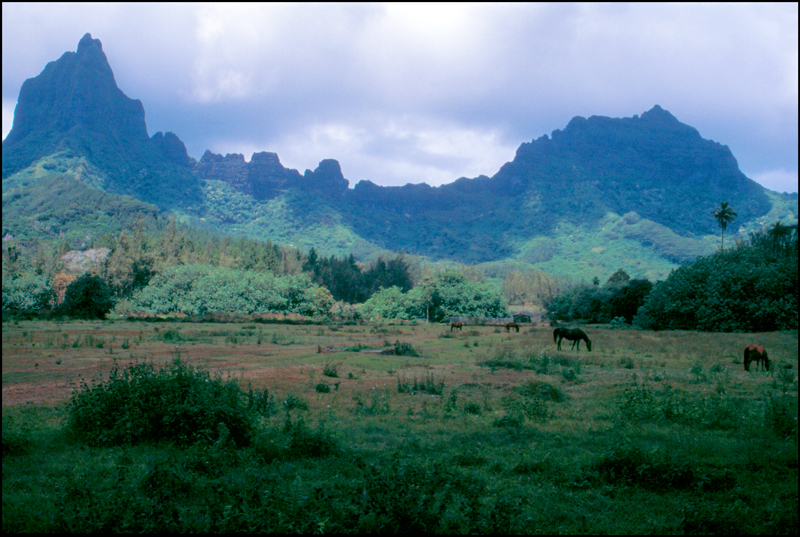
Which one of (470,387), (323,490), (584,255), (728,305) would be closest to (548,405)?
(470,387)

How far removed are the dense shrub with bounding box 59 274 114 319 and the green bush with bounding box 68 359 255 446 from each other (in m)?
54.8

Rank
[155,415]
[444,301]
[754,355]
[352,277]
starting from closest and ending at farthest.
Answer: [155,415], [754,355], [444,301], [352,277]

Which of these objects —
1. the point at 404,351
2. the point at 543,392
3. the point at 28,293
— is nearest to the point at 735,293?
the point at 404,351

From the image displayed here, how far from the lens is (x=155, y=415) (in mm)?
9344

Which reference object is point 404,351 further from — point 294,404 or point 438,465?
point 438,465

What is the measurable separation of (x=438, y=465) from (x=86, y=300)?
201ft

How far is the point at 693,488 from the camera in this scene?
6.98 m

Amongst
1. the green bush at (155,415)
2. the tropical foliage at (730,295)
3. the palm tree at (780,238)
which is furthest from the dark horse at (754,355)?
the palm tree at (780,238)

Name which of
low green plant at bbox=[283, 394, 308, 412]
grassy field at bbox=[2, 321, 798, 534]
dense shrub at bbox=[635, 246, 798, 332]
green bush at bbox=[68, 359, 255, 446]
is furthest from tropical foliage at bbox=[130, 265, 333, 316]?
green bush at bbox=[68, 359, 255, 446]

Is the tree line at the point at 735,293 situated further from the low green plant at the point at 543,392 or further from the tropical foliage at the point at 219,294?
the tropical foliage at the point at 219,294

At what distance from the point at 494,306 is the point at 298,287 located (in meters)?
31.0

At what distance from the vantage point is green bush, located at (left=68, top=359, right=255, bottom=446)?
8891mm

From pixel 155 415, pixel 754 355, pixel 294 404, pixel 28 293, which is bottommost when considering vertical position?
pixel 294 404

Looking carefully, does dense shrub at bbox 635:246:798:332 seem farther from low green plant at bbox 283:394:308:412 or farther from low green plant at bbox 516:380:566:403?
low green plant at bbox 283:394:308:412
